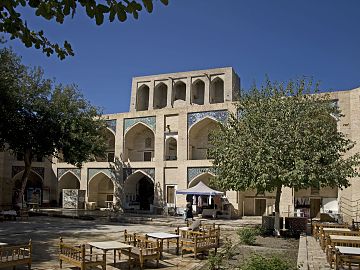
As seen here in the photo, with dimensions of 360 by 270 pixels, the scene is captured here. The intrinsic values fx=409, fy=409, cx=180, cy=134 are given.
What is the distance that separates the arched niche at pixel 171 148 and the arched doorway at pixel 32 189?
1028 cm

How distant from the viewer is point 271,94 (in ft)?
51.2

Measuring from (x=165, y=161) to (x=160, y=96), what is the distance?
380 inches

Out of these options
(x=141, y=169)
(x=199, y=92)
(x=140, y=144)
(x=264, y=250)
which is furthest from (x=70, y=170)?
(x=264, y=250)

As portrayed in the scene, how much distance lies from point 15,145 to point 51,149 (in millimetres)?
1765

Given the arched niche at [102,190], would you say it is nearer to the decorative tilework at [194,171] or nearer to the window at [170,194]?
the window at [170,194]

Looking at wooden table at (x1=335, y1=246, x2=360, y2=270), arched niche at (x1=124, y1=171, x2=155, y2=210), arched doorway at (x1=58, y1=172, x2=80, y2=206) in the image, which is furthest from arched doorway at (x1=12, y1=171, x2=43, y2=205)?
wooden table at (x1=335, y1=246, x2=360, y2=270)

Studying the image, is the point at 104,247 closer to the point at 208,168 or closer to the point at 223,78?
the point at 208,168

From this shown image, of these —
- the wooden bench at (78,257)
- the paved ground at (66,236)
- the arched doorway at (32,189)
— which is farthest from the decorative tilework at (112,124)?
the wooden bench at (78,257)

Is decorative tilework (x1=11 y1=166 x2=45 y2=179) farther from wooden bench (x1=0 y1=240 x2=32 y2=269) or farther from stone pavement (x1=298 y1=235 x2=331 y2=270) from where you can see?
wooden bench (x1=0 y1=240 x2=32 y2=269)

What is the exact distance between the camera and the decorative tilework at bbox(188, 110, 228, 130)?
80.1ft

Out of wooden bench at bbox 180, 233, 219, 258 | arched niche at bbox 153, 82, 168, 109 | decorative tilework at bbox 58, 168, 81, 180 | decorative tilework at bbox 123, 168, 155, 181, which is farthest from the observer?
arched niche at bbox 153, 82, 168, 109

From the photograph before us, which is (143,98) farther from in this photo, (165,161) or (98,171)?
(165,161)

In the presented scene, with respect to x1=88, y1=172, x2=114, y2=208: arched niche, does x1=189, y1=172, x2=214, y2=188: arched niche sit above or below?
above

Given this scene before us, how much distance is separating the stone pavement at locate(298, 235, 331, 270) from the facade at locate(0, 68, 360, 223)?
9.13 m
